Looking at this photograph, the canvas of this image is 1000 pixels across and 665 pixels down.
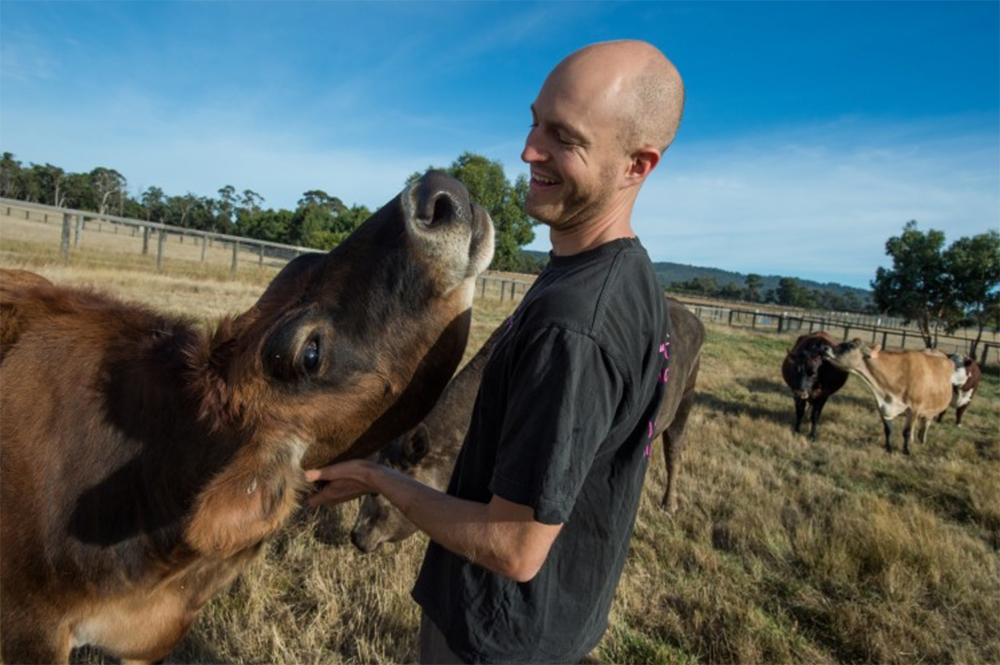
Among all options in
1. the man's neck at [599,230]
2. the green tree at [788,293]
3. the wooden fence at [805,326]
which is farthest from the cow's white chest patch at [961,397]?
the green tree at [788,293]

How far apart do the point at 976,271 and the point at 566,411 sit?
35.2 m

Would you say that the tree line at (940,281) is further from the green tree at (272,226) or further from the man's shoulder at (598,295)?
the green tree at (272,226)

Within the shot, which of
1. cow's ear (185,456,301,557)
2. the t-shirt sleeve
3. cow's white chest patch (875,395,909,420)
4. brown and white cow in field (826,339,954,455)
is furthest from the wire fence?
the t-shirt sleeve

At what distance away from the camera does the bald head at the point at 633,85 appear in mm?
1419

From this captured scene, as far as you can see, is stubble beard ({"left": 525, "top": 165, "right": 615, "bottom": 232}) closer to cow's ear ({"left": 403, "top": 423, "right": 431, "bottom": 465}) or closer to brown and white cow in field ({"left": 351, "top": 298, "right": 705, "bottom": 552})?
brown and white cow in field ({"left": 351, "top": 298, "right": 705, "bottom": 552})

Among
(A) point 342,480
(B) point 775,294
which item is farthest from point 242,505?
(B) point 775,294

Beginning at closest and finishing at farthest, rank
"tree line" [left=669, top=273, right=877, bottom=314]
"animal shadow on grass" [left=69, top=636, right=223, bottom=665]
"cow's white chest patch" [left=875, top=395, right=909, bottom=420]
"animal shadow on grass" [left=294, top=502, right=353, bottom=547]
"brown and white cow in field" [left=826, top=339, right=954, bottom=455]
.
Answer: "animal shadow on grass" [left=69, top=636, right=223, bottom=665], "animal shadow on grass" [left=294, top=502, right=353, bottom=547], "cow's white chest patch" [left=875, top=395, right=909, bottom=420], "brown and white cow in field" [left=826, top=339, right=954, bottom=455], "tree line" [left=669, top=273, right=877, bottom=314]

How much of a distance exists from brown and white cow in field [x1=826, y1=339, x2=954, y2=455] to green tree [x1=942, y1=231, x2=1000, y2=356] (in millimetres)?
22689

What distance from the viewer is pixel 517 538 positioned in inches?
52.2

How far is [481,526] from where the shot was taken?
4.52 feet

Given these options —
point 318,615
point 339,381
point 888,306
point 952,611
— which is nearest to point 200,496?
point 339,381

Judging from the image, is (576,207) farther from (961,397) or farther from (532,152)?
(961,397)

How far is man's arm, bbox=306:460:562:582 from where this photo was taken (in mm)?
1325

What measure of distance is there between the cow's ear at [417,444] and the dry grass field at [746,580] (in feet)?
2.91
